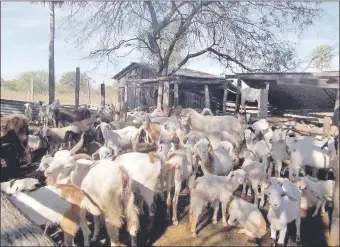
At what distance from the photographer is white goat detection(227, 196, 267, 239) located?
5.84 metres

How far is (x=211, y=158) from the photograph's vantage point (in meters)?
7.82

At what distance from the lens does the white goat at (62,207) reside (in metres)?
5.18

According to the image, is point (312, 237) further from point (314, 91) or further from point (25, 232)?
point (314, 91)

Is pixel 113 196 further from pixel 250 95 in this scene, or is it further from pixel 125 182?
pixel 250 95

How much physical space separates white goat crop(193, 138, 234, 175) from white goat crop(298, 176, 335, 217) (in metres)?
1.85

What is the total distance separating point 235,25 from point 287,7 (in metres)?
2.70

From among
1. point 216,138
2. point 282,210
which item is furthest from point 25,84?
point 282,210

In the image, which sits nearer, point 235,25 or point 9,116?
point 9,116

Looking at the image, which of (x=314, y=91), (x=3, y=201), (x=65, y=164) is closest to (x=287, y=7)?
(x=314, y=91)

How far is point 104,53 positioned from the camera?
19891mm

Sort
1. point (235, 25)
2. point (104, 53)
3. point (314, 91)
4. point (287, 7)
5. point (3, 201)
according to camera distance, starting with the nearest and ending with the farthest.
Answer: point (3, 201) < point (314, 91) < point (287, 7) < point (235, 25) < point (104, 53)

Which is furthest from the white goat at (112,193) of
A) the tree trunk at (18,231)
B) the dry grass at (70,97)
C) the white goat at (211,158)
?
the dry grass at (70,97)

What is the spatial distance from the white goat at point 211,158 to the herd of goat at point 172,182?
0.9 inches

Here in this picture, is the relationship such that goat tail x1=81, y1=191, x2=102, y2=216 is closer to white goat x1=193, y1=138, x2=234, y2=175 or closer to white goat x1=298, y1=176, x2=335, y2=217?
white goat x1=193, y1=138, x2=234, y2=175
